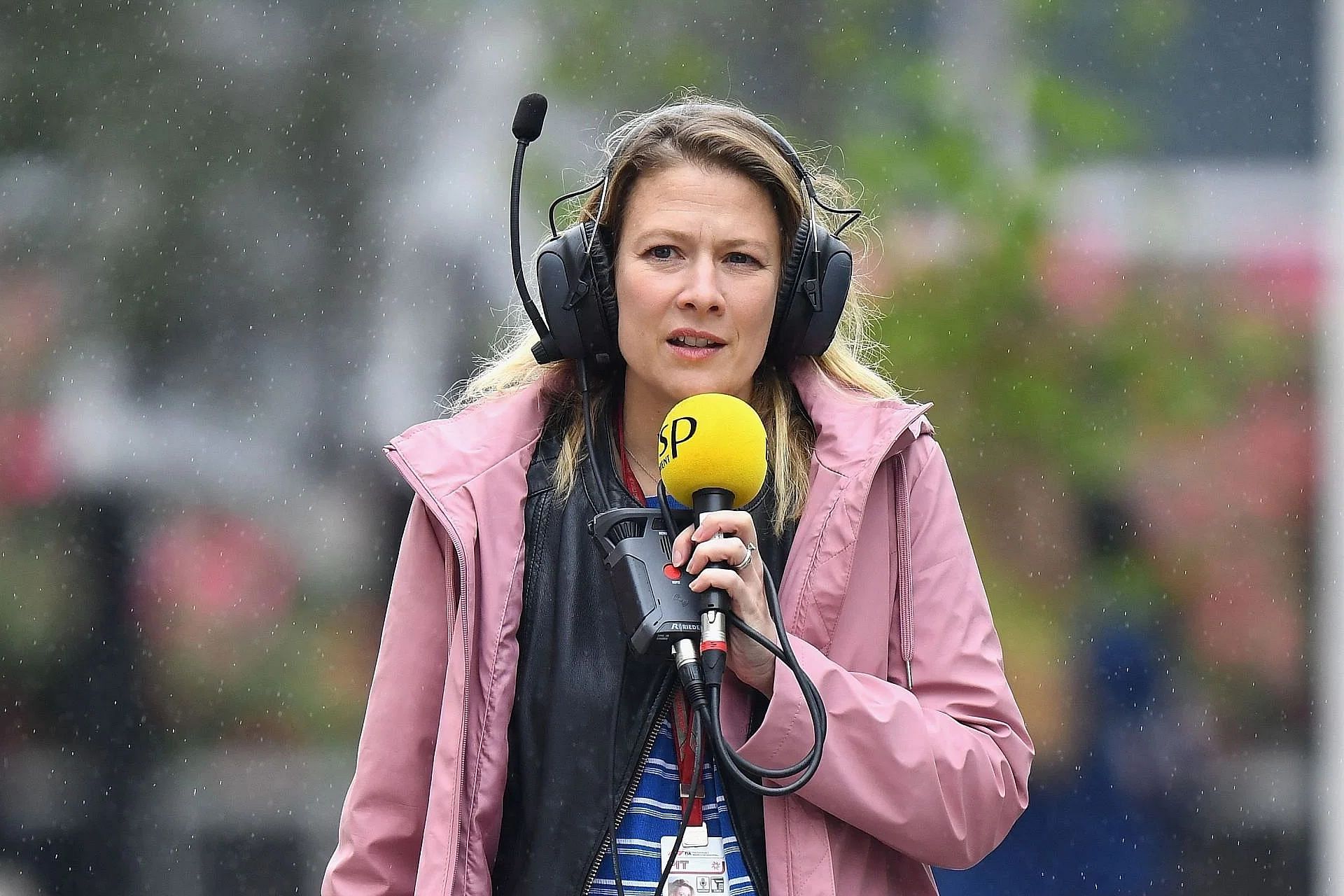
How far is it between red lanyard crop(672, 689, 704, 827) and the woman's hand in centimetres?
20

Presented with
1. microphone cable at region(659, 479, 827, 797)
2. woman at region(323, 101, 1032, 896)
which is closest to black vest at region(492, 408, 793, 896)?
woman at region(323, 101, 1032, 896)

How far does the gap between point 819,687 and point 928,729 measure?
0.14 meters

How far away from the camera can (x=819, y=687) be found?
1664mm

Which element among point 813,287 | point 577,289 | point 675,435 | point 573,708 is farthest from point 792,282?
point 573,708

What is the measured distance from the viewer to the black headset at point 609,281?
6.27ft

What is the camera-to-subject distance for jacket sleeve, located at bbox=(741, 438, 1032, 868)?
1657mm

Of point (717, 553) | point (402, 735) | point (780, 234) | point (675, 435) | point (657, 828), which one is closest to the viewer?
point (717, 553)

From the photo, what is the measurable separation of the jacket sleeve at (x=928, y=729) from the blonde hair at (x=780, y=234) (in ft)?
0.60

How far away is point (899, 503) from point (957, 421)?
83.5 inches

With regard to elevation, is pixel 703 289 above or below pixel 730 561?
above

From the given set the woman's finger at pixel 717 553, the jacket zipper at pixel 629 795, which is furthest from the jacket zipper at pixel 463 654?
the woman's finger at pixel 717 553

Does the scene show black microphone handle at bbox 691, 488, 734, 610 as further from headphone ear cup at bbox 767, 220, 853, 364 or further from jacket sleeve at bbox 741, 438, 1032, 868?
headphone ear cup at bbox 767, 220, 853, 364

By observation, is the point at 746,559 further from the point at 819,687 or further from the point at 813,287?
the point at 813,287

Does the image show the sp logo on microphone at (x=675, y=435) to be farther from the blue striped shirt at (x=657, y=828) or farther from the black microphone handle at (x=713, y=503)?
the blue striped shirt at (x=657, y=828)
